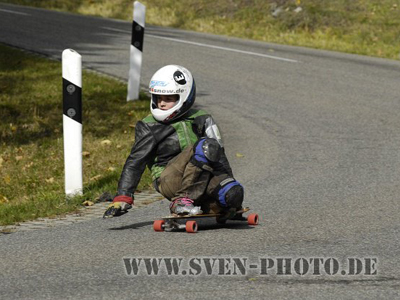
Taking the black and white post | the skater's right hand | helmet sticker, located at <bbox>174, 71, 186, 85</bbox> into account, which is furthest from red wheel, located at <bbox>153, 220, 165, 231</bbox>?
the black and white post

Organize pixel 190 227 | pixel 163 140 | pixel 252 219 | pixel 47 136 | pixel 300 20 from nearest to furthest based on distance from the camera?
1. pixel 190 227
2. pixel 252 219
3. pixel 163 140
4. pixel 47 136
5. pixel 300 20

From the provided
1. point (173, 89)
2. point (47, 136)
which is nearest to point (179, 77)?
point (173, 89)

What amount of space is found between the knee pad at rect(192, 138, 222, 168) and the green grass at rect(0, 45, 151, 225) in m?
1.60

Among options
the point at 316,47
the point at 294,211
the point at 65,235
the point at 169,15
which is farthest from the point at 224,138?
the point at 169,15

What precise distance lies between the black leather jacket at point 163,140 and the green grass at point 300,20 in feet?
39.8

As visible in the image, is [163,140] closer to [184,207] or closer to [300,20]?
[184,207]

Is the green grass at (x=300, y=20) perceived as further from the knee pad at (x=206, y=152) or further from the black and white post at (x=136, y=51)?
the knee pad at (x=206, y=152)

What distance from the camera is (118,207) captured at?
6059 mm

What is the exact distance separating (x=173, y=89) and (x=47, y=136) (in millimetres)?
4664

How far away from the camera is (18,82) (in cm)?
1289

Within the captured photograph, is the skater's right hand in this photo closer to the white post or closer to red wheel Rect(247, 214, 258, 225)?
red wheel Rect(247, 214, 258, 225)

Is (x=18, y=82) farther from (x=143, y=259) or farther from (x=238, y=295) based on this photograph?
(x=238, y=295)

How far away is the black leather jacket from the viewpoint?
6309 mm

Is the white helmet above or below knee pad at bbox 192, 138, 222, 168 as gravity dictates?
above
